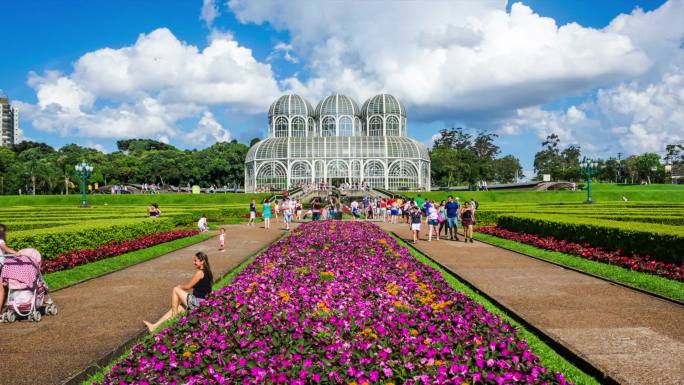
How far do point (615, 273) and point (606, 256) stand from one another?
2.51m

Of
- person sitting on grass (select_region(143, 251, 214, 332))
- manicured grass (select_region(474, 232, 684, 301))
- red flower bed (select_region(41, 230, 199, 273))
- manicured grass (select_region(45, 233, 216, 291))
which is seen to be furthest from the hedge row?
red flower bed (select_region(41, 230, 199, 273))

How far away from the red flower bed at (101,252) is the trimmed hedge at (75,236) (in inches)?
12.6

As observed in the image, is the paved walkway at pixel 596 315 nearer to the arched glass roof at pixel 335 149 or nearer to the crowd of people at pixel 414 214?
the crowd of people at pixel 414 214

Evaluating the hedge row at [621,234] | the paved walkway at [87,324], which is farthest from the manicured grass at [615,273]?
the paved walkway at [87,324]

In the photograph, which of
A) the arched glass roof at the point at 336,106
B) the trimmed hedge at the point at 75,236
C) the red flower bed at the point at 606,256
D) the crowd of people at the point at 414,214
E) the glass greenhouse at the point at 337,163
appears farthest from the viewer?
the arched glass roof at the point at 336,106

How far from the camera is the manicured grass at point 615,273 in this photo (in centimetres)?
1091

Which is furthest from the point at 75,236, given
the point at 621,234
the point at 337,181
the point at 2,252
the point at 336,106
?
the point at 336,106

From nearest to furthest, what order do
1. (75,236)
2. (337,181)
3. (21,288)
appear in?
1. (21,288)
2. (75,236)
3. (337,181)

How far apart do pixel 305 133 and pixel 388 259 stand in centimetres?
6063

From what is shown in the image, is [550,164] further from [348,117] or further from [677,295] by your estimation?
[677,295]

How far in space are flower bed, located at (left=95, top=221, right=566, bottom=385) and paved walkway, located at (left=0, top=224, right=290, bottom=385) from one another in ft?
3.54

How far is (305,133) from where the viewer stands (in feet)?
239

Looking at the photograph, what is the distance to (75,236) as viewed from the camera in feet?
53.2

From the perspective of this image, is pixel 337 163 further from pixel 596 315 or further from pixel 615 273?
pixel 596 315
